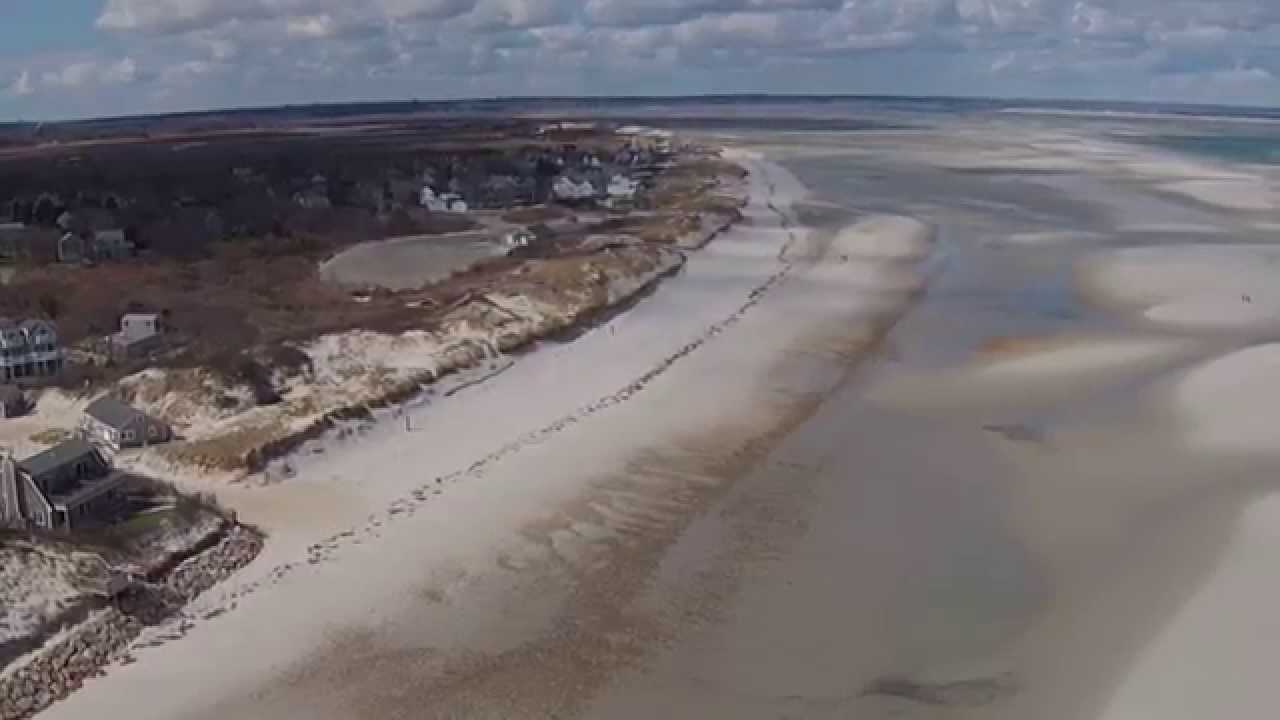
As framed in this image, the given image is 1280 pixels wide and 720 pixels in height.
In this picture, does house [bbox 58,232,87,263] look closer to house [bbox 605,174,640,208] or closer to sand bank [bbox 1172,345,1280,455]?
house [bbox 605,174,640,208]

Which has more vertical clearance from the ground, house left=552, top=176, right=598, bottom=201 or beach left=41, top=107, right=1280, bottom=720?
house left=552, top=176, right=598, bottom=201

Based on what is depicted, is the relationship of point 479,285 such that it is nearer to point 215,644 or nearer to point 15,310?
point 15,310

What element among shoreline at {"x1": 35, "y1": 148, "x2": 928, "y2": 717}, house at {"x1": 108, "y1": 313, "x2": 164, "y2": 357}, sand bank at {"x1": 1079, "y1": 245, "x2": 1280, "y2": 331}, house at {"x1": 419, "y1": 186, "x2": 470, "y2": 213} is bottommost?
sand bank at {"x1": 1079, "y1": 245, "x2": 1280, "y2": 331}

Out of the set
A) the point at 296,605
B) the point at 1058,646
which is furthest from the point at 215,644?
the point at 1058,646

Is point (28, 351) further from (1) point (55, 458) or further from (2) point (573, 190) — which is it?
(2) point (573, 190)

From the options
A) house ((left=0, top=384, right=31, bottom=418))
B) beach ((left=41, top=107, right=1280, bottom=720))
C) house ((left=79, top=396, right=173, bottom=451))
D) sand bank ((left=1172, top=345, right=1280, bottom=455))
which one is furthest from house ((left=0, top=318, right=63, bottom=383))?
sand bank ((left=1172, top=345, right=1280, bottom=455))

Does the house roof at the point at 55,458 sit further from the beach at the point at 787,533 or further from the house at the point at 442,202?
the house at the point at 442,202

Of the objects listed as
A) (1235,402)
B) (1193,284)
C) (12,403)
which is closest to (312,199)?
(12,403)
